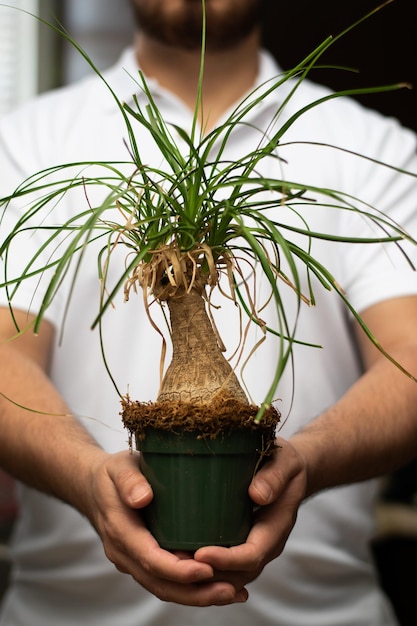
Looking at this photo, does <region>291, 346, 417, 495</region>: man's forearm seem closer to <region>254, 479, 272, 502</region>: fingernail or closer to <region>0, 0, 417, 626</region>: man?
<region>0, 0, 417, 626</region>: man

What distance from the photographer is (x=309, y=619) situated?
131 cm

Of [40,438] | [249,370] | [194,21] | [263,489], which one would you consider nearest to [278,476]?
[263,489]

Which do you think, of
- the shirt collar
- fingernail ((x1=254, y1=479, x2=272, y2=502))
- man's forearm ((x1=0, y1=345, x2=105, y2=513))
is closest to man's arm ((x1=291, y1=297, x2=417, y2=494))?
fingernail ((x1=254, y1=479, x2=272, y2=502))

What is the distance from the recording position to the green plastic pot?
768 millimetres

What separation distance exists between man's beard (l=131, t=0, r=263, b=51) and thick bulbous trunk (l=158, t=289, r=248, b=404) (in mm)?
760

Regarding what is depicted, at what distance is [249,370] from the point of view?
129 centimetres

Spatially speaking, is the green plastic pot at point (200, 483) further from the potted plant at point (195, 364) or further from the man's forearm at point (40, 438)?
the man's forearm at point (40, 438)

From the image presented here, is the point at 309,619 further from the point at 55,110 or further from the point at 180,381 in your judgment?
the point at 55,110

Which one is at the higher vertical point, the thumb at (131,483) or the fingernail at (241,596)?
the thumb at (131,483)

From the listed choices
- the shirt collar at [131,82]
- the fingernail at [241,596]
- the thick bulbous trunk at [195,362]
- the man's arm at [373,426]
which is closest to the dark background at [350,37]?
the shirt collar at [131,82]

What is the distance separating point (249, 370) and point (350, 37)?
6.36 feet

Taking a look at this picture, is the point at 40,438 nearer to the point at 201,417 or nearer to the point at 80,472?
the point at 80,472

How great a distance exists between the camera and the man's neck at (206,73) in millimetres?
1507

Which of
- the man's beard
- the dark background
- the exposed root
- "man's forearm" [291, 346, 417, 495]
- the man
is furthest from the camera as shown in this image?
the dark background
